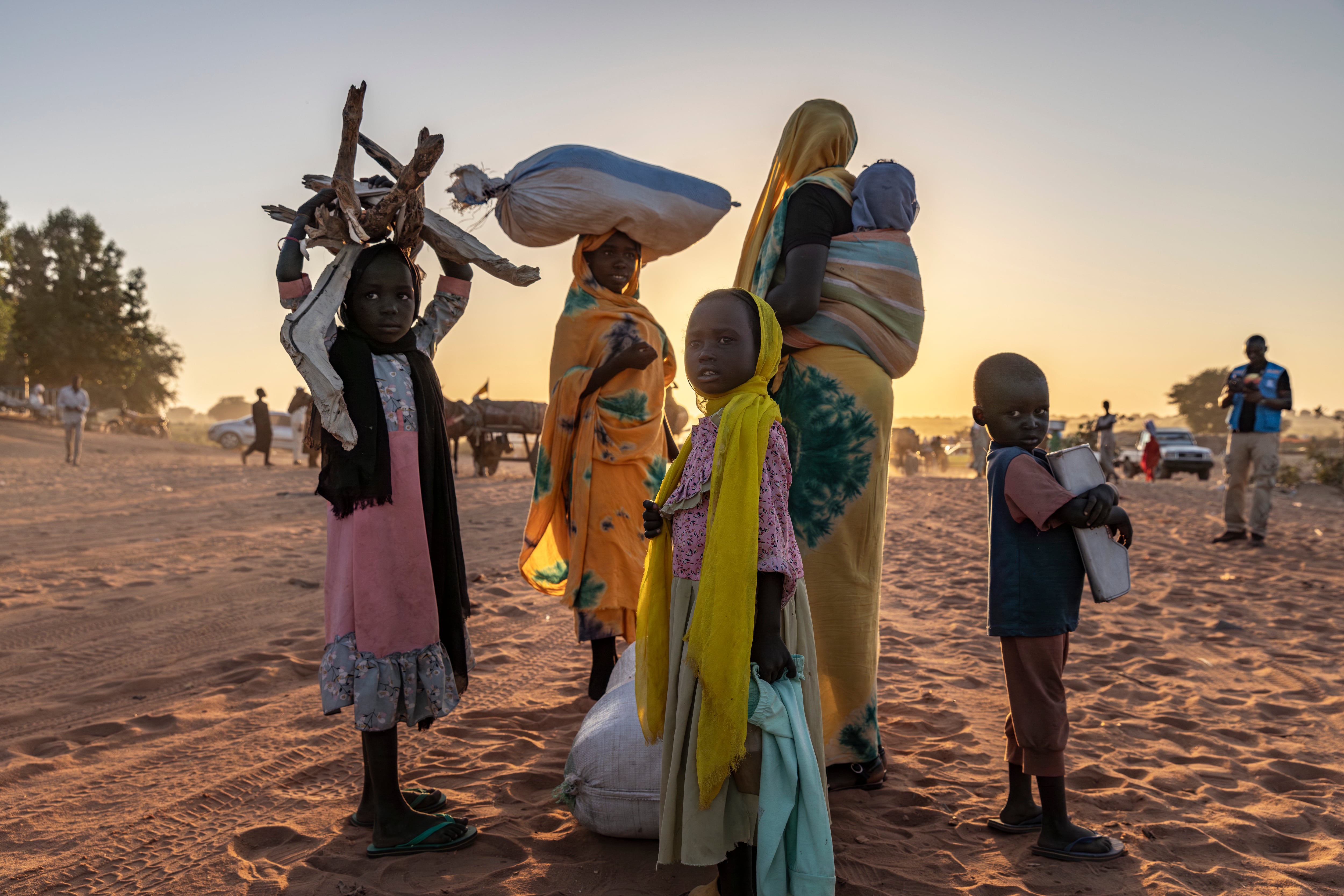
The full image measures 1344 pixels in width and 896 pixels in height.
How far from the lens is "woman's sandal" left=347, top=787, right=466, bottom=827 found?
2781mm

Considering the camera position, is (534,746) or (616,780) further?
(534,746)

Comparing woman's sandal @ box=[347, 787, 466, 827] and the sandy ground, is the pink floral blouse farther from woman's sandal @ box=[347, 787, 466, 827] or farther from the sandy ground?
woman's sandal @ box=[347, 787, 466, 827]

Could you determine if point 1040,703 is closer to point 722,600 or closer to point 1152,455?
point 722,600

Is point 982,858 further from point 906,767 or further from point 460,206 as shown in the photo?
point 460,206

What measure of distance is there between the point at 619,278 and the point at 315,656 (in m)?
2.78

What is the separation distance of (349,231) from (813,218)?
1.58 metres

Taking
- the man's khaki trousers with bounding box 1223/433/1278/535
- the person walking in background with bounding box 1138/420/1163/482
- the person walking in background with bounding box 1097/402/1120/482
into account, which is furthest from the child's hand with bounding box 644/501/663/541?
the person walking in background with bounding box 1138/420/1163/482

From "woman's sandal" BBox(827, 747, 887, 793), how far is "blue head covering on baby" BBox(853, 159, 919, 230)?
1.98m

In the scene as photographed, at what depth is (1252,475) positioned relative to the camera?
9766 millimetres

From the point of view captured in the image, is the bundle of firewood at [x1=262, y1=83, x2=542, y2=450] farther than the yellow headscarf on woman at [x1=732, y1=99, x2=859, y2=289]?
No

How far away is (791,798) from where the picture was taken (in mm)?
2055

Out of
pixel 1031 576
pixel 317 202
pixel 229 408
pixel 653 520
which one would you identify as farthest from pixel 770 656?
pixel 229 408

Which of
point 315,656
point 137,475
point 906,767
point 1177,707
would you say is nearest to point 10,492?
point 137,475

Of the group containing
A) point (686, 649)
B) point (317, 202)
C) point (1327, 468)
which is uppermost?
point (317, 202)
